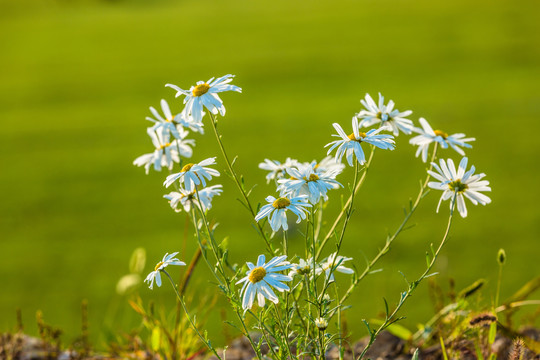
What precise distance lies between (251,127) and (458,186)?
14.2ft

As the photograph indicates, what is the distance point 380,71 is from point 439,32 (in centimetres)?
246

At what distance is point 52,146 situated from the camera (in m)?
5.14

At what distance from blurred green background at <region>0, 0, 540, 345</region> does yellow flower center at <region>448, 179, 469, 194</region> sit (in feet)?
5.13

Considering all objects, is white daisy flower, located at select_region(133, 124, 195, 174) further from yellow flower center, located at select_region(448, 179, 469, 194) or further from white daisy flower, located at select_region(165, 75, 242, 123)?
yellow flower center, located at select_region(448, 179, 469, 194)

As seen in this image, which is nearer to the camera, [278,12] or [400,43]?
[400,43]

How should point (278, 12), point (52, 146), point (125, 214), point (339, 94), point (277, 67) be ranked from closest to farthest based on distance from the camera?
point (125, 214)
point (52, 146)
point (339, 94)
point (277, 67)
point (278, 12)

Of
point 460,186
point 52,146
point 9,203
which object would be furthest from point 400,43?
point 460,186

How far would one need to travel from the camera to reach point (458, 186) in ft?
3.60

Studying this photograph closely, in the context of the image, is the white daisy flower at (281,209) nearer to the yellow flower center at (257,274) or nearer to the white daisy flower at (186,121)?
the yellow flower center at (257,274)

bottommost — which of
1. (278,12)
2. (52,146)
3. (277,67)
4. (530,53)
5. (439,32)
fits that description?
(52,146)

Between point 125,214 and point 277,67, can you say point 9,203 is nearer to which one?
point 125,214

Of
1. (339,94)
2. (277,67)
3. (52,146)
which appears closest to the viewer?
(52,146)

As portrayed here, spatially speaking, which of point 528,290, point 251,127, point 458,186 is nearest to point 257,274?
point 458,186

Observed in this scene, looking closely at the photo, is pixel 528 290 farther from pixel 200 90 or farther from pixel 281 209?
pixel 200 90
